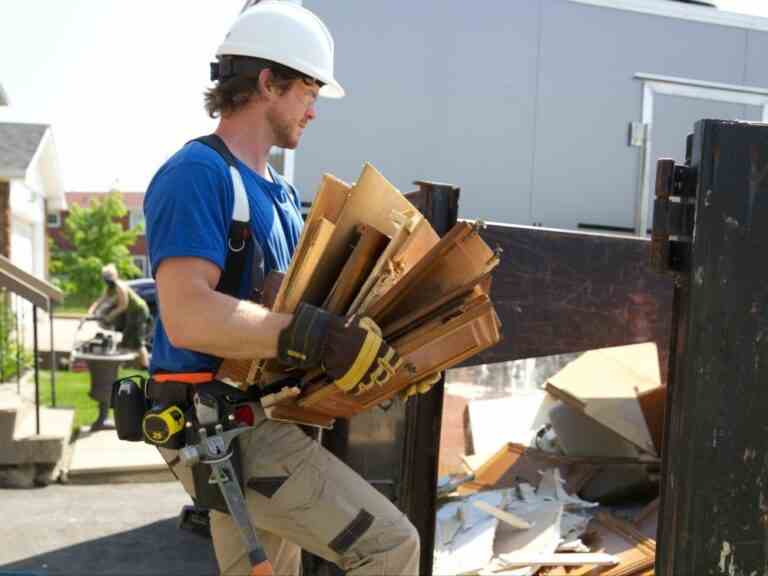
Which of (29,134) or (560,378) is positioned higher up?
(29,134)

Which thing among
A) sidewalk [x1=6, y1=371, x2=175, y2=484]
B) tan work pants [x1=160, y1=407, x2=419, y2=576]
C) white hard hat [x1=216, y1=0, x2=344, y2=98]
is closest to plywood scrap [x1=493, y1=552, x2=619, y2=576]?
tan work pants [x1=160, y1=407, x2=419, y2=576]

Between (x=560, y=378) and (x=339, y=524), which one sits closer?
(x=339, y=524)

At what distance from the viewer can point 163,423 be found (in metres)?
2.45

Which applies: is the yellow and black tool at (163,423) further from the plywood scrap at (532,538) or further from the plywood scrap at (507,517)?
the plywood scrap at (507,517)

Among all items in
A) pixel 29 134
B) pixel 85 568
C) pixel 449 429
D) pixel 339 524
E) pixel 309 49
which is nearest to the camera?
pixel 339 524

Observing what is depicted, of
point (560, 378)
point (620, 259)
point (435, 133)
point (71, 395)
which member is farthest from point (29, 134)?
point (620, 259)

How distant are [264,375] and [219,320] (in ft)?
1.13

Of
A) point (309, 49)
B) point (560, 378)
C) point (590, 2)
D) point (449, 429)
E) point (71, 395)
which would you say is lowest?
point (71, 395)

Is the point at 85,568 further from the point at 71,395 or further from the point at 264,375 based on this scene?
the point at 71,395

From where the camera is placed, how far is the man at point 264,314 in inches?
88.4

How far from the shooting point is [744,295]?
2.17 metres

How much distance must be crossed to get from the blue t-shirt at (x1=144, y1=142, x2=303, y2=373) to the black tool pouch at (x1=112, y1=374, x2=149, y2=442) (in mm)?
144

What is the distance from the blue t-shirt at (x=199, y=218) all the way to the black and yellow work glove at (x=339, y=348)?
1.00ft

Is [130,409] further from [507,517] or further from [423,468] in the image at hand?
[507,517]
